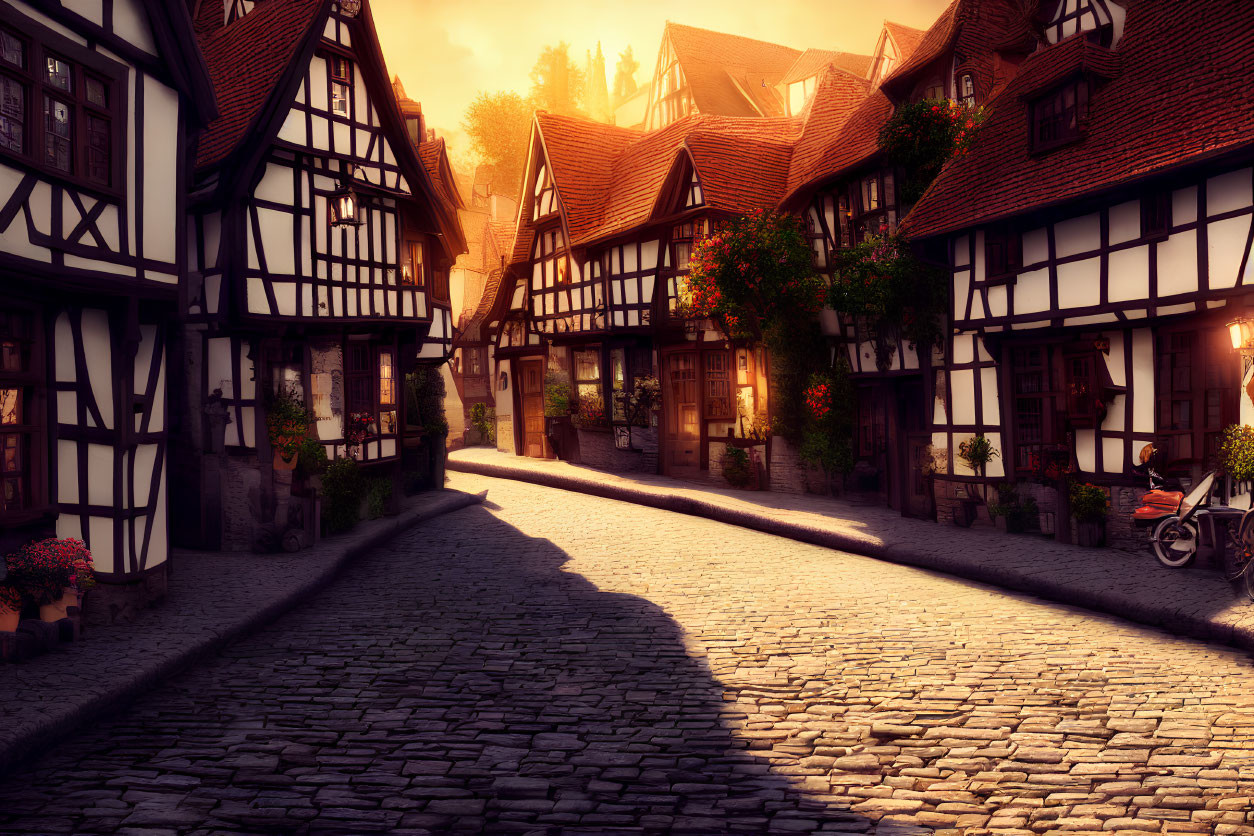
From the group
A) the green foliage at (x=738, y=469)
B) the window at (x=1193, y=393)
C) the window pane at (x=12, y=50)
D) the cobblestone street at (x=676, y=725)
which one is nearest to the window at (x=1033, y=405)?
the window at (x=1193, y=393)

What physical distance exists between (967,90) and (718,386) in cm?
908

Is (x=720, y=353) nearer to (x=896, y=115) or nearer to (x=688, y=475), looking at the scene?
(x=688, y=475)

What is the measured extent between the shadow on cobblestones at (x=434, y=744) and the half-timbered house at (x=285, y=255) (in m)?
6.27

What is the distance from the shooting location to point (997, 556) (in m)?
13.1

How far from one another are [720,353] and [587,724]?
688 inches

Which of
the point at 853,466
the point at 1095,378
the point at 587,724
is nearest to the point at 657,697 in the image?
the point at 587,724

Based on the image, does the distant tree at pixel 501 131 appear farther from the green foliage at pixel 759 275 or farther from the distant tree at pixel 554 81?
the green foliage at pixel 759 275

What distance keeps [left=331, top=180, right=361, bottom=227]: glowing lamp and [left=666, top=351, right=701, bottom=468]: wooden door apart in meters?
10.4

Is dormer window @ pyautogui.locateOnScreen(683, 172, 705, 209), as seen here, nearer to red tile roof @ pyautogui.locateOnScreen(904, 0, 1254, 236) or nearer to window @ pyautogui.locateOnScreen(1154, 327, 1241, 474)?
red tile roof @ pyautogui.locateOnScreen(904, 0, 1254, 236)

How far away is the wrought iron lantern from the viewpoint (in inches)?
621

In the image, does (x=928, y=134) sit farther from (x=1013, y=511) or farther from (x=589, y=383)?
(x=589, y=383)

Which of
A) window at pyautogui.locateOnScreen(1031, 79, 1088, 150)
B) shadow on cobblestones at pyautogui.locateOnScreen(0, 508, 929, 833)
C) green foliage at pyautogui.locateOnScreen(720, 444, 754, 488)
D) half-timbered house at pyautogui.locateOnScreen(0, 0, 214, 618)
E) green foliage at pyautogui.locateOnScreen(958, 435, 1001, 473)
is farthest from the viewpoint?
green foliage at pyautogui.locateOnScreen(720, 444, 754, 488)

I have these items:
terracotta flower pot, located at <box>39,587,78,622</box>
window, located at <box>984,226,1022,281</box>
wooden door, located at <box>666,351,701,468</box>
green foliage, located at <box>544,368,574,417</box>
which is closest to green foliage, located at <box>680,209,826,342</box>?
wooden door, located at <box>666,351,701,468</box>

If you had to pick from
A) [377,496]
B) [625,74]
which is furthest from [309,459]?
[625,74]
